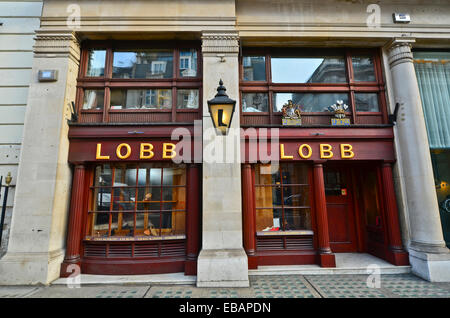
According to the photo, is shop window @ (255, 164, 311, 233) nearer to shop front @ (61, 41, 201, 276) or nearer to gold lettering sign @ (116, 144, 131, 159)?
shop front @ (61, 41, 201, 276)

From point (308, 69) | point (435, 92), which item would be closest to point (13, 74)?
point (308, 69)

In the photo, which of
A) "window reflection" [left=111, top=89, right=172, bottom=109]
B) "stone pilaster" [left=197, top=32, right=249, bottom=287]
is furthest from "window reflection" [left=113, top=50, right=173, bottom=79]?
"stone pilaster" [left=197, top=32, right=249, bottom=287]

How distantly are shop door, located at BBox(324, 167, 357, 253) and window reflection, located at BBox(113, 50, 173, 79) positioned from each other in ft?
20.1

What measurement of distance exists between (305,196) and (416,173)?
2931 millimetres

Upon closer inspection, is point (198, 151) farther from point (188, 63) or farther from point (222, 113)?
point (188, 63)

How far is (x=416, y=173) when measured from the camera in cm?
607

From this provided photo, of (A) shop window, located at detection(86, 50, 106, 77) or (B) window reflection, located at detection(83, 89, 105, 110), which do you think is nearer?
(B) window reflection, located at detection(83, 89, 105, 110)

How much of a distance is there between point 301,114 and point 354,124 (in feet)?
4.97

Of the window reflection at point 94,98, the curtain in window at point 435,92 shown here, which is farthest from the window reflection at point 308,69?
the window reflection at point 94,98

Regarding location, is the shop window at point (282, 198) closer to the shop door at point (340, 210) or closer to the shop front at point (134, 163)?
the shop door at point (340, 210)

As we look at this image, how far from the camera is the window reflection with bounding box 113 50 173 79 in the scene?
6.84 m

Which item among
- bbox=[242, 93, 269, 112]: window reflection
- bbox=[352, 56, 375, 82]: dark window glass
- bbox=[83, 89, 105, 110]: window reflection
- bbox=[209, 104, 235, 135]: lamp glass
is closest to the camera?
bbox=[209, 104, 235, 135]: lamp glass
